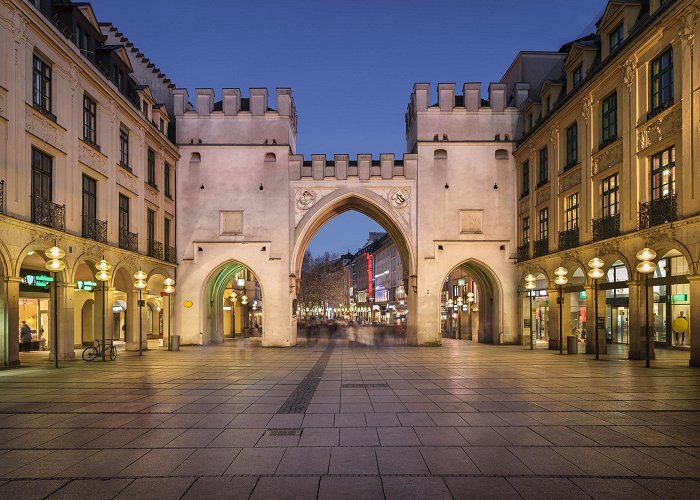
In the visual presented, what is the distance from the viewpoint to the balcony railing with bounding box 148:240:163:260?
31.9 m

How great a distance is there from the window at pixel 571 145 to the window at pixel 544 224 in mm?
3423

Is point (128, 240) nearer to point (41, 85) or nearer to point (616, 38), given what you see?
point (41, 85)

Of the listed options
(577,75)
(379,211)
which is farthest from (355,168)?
(577,75)

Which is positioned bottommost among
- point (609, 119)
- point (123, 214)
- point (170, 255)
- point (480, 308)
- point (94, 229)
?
point (480, 308)

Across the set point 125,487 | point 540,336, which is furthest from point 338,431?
point 540,336

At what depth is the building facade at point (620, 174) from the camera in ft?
64.5

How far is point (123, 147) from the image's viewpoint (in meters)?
29.0

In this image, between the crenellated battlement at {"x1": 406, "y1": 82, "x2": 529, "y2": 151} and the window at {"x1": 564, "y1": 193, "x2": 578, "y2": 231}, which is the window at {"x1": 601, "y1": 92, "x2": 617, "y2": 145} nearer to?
the window at {"x1": 564, "y1": 193, "x2": 578, "y2": 231}

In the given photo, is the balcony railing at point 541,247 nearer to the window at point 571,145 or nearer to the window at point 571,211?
the window at point 571,211

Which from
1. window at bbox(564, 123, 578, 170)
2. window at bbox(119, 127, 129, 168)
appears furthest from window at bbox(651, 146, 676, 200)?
window at bbox(119, 127, 129, 168)

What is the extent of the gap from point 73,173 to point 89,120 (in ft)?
10.9

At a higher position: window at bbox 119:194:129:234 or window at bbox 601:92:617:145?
window at bbox 601:92:617:145

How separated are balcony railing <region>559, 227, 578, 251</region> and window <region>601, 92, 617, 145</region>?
15.2ft

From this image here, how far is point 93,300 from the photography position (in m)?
Result: 33.4
